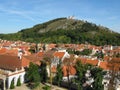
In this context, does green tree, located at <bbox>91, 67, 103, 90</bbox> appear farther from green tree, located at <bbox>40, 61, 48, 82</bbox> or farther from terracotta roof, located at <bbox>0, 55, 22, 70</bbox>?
terracotta roof, located at <bbox>0, 55, 22, 70</bbox>

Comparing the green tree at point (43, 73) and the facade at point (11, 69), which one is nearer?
the facade at point (11, 69)

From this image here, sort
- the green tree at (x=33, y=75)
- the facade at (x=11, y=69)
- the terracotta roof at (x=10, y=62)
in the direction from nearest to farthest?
the green tree at (x=33, y=75)
the facade at (x=11, y=69)
the terracotta roof at (x=10, y=62)

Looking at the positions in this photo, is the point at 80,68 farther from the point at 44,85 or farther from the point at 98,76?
the point at 44,85

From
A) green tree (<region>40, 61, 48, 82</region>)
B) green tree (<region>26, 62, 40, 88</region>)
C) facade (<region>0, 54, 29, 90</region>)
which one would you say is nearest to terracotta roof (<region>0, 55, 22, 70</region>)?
facade (<region>0, 54, 29, 90</region>)

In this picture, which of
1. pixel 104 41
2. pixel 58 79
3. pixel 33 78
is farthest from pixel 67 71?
pixel 104 41

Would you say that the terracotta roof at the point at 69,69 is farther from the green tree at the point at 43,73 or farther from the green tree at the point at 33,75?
the green tree at the point at 33,75

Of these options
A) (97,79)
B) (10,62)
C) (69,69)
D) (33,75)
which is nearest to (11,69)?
(10,62)

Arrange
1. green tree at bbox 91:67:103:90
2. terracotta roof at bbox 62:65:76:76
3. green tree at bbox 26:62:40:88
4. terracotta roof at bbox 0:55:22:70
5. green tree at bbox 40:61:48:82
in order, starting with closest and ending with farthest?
green tree at bbox 91:67:103:90
green tree at bbox 26:62:40:88
green tree at bbox 40:61:48:82
terracotta roof at bbox 62:65:76:76
terracotta roof at bbox 0:55:22:70

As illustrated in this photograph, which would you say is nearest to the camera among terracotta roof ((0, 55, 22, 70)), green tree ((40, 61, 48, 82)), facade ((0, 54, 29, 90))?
facade ((0, 54, 29, 90))

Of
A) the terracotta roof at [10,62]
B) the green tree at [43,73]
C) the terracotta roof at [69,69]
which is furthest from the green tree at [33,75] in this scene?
the terracotta roof at [69,69]

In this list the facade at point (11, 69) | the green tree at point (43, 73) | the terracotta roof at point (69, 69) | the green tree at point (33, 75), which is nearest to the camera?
the green tree at point (33, 75)

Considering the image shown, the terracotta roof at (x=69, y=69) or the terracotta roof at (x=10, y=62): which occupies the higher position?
the terracotta roof at (x=10, y=62)

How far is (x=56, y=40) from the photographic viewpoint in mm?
159000

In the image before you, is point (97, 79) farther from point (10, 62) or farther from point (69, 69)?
point (10, 62)
